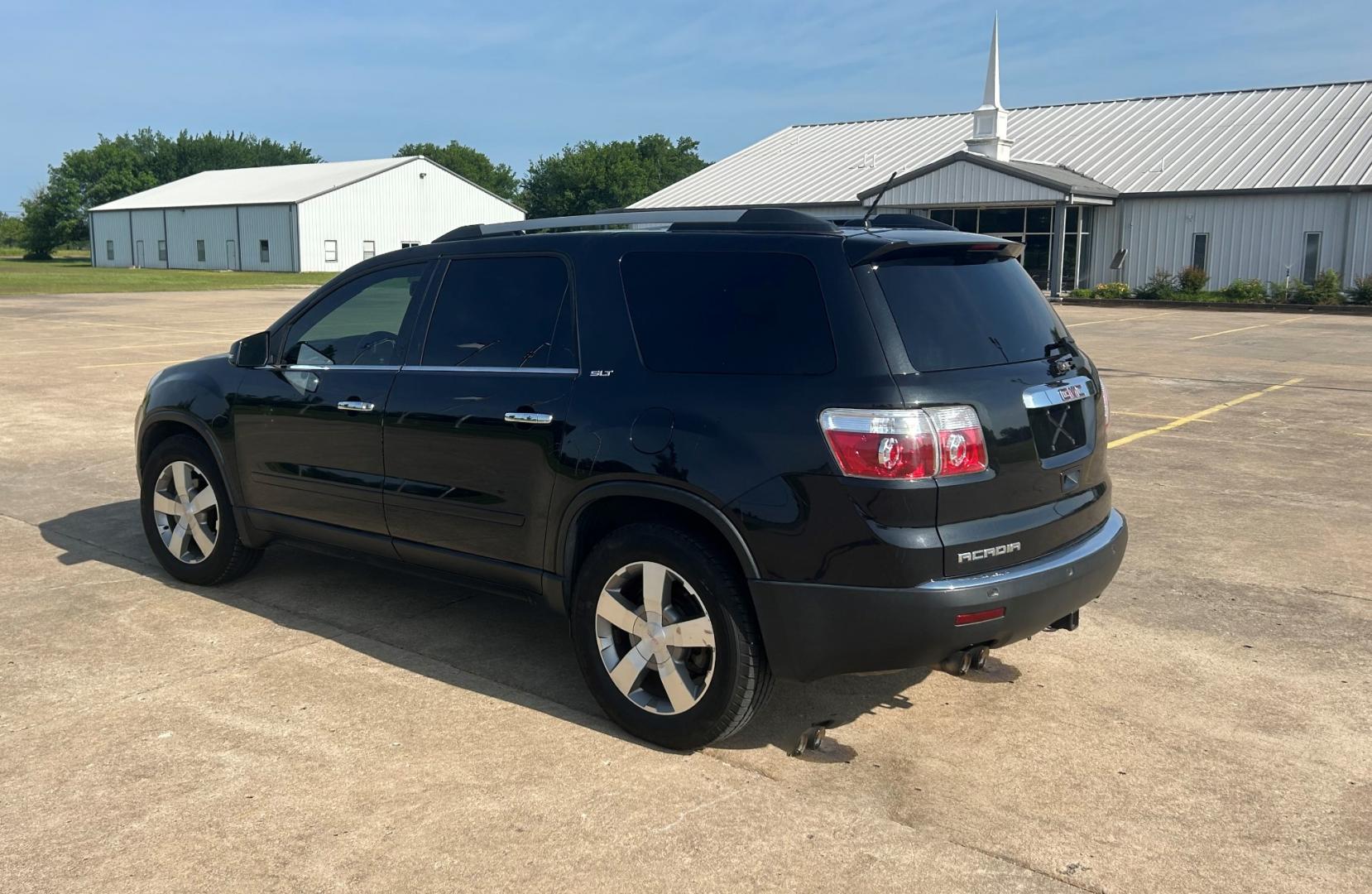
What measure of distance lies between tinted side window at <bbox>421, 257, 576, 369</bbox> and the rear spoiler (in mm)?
1179

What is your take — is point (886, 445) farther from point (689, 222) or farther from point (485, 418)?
point (485, 418)

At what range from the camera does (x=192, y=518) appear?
5.98m

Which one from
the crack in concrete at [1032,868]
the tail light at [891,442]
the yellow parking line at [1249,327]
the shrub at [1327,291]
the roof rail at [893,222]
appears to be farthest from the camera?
the shrub at [1327,291]

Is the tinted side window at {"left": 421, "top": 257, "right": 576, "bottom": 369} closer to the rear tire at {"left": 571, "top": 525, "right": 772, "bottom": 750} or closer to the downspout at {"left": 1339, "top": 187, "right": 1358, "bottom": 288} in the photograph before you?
the rear tire at {"left": 571, "top": 525, "right": 772, "bottom": 750}

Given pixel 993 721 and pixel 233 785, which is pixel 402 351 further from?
pixel 993 721

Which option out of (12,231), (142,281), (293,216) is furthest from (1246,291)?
(12,231)

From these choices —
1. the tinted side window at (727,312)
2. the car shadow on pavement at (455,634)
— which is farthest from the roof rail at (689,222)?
the car shadow on pavement at (455,634)

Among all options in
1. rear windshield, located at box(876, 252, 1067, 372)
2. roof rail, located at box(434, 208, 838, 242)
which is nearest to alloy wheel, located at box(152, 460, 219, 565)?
roof rail, located at box(434, 208, 838, 242)

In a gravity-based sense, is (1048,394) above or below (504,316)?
below

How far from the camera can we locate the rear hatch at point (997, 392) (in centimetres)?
379

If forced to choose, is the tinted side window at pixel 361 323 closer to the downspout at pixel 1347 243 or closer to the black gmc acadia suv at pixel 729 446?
the black gmc acadia suv at pixel 729 446

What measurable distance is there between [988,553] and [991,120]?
41497 millimetres

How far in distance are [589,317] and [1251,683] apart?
310 cm

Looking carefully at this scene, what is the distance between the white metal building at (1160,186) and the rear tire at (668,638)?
31.6 metres
